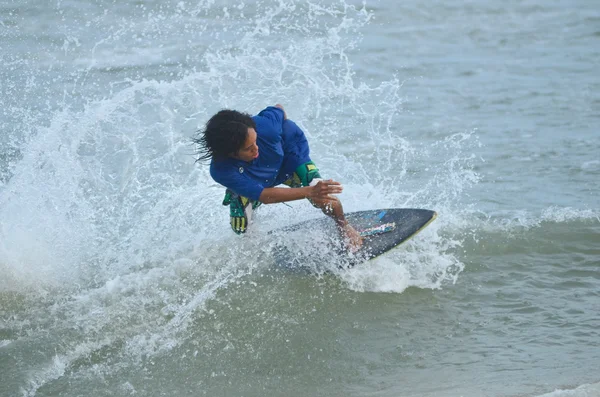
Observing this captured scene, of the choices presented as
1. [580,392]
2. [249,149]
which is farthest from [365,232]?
[580,392]

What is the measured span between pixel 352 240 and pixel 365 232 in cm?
23

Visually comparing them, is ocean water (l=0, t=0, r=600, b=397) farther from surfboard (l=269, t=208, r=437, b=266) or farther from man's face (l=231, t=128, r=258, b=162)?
man's face (l=231, t=128, r=258, b=162)

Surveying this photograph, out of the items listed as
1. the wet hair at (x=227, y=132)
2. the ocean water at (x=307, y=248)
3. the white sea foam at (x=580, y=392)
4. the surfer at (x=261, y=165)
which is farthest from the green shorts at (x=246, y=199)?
the white sea foam at (x=580, y=392)

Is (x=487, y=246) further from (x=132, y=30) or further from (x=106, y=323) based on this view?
(x=132, y=30)

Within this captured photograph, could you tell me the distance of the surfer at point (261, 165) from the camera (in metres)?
5.14

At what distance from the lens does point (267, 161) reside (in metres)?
5.68

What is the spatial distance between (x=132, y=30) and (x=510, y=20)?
7629 millimetres

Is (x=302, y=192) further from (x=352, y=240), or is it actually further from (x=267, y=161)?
(x=352, y=240)

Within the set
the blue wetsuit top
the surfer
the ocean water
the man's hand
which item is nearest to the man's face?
the surfer

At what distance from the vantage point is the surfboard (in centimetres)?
628

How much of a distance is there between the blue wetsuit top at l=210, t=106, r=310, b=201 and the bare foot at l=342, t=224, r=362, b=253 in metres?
0.67

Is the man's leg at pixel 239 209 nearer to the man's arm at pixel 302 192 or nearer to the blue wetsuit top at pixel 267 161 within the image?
the blue wetsuit top at pixel 267 161

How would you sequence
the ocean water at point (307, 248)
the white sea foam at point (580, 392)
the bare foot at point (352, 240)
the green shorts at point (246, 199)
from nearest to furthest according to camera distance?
the white sea foam at point (580, 392)
the ocean water at point (307, 248)
the green shorts at point (246, 199)
the bare foot at point (352, 240)

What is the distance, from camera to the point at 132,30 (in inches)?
590
